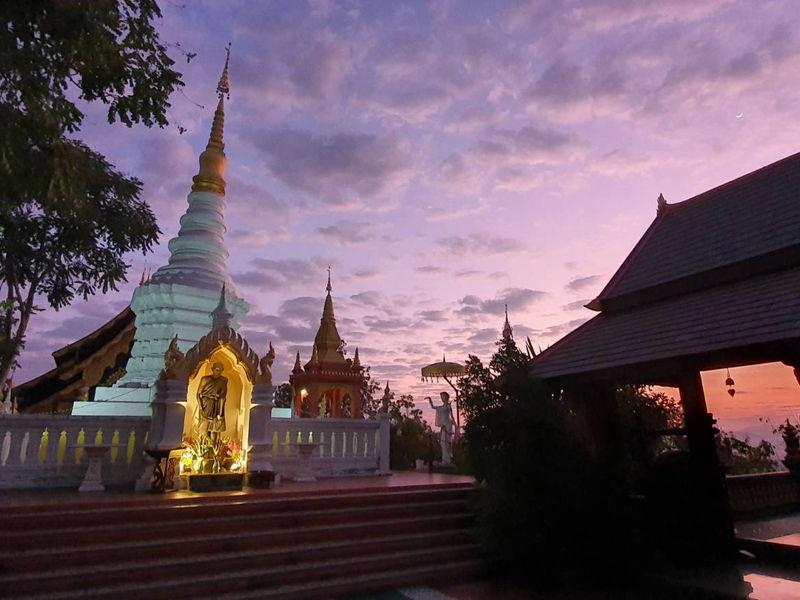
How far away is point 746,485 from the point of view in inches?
406

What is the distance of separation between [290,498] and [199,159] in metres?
11.7

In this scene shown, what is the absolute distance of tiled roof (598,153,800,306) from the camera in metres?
8.52

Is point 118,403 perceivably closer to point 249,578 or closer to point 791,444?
point 249,578

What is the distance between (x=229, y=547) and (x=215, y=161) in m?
12.0

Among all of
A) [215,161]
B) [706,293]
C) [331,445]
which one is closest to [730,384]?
[706,293]

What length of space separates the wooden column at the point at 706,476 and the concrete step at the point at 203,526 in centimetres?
388

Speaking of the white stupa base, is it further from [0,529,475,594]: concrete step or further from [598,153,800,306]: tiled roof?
[598,153,800,306]: tiled roof

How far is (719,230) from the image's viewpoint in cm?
977

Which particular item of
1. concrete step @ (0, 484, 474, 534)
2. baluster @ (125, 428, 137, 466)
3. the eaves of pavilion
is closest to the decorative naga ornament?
the eaves of pavilion

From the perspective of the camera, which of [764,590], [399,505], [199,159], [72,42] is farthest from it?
[199,159]

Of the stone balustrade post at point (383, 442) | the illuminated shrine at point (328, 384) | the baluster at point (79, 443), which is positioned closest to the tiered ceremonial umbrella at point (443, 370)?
the illuminated shrine at point (328, 384)

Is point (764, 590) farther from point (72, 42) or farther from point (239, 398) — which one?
point (72, 42)

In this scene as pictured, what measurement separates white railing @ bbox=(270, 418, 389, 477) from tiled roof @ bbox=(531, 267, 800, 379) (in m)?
4.43

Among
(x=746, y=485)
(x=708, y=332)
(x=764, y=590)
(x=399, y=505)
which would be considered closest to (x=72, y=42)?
(x=399, y=505)
